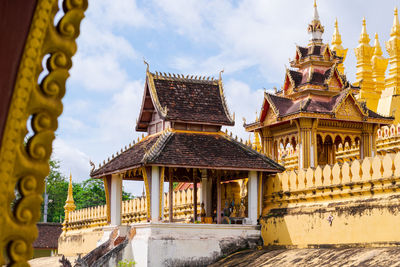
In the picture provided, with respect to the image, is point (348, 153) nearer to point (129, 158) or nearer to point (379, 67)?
point (129, 158)

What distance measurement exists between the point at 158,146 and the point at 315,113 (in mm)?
5834

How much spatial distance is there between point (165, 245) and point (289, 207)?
3.24 meters

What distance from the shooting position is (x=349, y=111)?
2156 centimetres

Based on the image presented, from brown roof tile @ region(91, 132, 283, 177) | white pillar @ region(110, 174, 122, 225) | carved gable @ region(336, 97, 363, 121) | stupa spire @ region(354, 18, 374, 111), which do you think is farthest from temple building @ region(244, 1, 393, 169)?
stupa spire @ region(354, 18, 374, 111)

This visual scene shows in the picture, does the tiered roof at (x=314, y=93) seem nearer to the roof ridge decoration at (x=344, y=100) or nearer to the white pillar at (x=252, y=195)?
the roof ridge decoration at (x=344, y=100)

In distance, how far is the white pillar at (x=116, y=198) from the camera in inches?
786

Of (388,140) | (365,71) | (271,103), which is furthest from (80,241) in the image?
(365,71)

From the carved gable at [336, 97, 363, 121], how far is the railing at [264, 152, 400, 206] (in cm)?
441

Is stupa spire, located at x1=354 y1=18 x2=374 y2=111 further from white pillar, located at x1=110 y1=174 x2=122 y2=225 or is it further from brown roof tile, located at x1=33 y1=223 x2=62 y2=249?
brown roof tile, located at x1=33 y1=223 x2=62 y2=249

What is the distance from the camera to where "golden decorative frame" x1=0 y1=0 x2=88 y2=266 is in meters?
2.72

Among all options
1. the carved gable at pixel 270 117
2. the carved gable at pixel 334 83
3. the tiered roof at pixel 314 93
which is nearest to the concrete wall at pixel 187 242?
the tiered roof at pixel 314 93

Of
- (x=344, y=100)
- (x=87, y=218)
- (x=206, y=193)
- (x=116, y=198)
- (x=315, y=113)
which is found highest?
(x=344, y=100)

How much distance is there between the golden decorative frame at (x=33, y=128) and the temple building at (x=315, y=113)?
18.3 meters

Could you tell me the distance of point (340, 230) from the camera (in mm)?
14938
